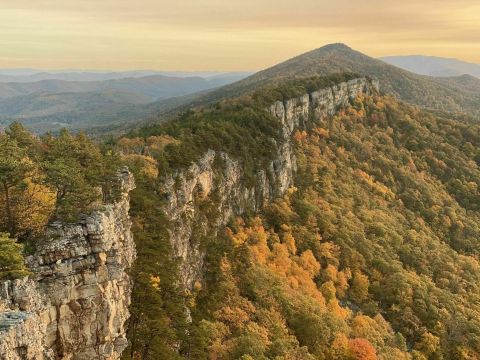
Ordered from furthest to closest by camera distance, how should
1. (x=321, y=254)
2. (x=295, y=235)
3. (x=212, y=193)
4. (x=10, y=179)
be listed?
(x=295, y=235)
(x=321, y=254)
(x=212, y=193)
(x=10, y=179)

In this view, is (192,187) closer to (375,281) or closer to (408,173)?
(375,281)

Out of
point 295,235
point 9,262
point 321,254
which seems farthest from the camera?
point 295,235

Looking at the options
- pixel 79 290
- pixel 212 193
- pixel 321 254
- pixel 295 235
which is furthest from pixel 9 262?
pixel 321 254

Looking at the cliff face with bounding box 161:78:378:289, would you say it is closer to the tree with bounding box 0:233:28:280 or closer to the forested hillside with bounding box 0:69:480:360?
the forested hillside with bounding box 0:69:480:360

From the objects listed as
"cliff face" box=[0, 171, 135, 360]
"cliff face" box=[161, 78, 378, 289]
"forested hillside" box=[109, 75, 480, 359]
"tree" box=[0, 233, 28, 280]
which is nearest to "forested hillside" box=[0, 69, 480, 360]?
"tree" box=[0, 233, 28, 280]

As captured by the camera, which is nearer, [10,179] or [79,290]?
[79,290]

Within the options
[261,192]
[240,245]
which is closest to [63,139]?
[240,245]

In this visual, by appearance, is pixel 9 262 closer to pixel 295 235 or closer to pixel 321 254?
pixel 295 235
